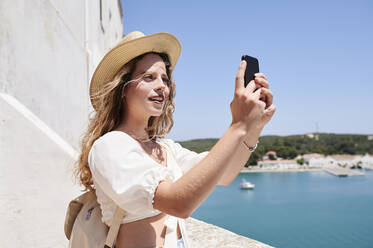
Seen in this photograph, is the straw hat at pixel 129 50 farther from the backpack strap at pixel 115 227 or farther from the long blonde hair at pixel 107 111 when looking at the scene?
the backpack strap at pixel 115 227

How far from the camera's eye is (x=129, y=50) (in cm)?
117

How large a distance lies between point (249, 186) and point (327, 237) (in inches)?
1047

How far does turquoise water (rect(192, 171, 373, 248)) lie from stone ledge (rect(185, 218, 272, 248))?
82.6 ft

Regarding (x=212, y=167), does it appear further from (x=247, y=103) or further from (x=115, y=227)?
(x=115, y=227)

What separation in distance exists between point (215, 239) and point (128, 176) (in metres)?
3.40

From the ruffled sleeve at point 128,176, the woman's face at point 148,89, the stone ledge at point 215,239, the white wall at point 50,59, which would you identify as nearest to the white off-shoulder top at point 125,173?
the ruffled sleeve at point 128,176

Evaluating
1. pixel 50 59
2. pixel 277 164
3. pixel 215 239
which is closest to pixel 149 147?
pixel 50 59

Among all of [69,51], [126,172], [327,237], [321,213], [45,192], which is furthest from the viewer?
[321,213]

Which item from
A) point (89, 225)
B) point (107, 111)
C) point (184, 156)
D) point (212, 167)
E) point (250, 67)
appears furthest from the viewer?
point (184, 156)

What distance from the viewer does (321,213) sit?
37531 mm

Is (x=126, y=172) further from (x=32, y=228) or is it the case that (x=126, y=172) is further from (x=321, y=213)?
(x=321, y=213)

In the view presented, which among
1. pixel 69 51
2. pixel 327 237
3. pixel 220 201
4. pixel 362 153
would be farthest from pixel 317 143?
pixel 69 51

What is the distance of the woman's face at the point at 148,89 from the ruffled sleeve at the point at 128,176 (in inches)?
11.4

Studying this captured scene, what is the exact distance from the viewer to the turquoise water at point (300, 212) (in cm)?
2851
